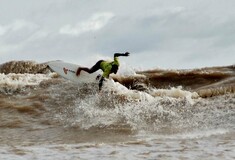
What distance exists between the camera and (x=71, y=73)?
17141 mm

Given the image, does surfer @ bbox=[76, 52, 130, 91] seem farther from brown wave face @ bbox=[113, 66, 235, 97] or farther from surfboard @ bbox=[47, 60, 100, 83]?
brown wave face @ bbox=[113, 66, 235, 97]

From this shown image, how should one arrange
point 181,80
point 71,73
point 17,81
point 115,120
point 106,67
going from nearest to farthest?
1. point 115,120
2. point 106,67
3. point 71,73
4. point 17,81
5. point 181,80

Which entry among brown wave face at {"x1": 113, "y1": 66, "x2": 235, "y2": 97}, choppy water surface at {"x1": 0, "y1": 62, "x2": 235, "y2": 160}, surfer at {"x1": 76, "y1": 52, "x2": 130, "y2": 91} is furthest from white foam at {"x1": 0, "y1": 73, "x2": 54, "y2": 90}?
brown wave face at {"x1": 113, "y1": 66, "x2": 235, "y2": 97}

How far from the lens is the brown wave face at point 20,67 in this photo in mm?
24031

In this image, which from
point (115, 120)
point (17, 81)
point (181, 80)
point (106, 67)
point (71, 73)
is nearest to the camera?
point (115, 120)

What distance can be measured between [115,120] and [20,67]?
1333 centimetres

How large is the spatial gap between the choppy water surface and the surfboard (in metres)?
0.41

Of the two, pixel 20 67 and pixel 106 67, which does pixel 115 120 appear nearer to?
pixel 106 67

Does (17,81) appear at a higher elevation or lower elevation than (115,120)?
Answer: higher

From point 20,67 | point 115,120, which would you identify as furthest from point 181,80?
point 20,67

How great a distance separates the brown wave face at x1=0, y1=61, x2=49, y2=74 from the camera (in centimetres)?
2403

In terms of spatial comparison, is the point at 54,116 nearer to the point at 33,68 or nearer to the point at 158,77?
the point at 158,77

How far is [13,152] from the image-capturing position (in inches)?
283

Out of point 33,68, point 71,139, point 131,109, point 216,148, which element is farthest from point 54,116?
point 33,68
